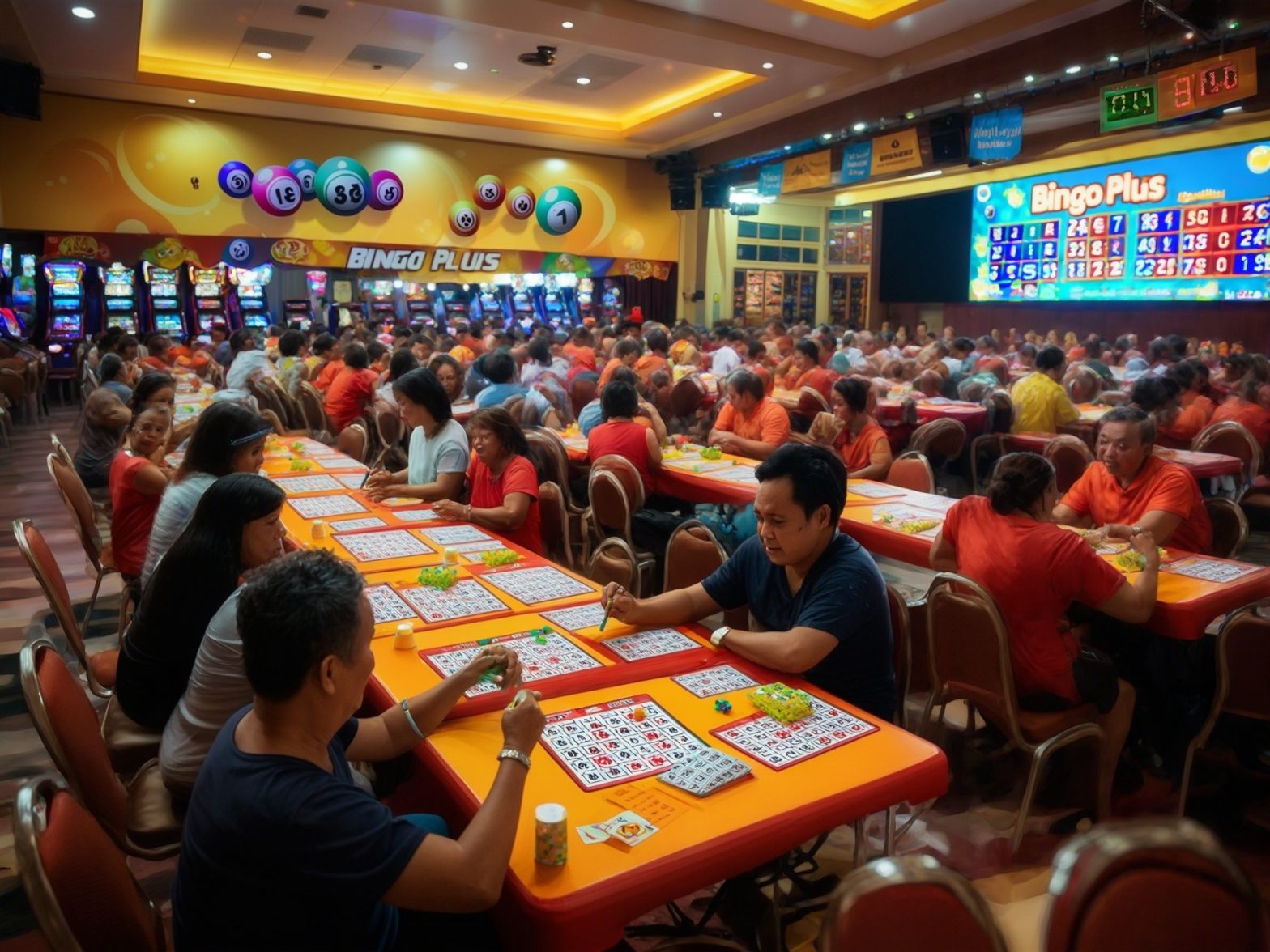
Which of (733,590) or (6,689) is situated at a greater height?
(733,590)

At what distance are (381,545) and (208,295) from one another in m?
11.1

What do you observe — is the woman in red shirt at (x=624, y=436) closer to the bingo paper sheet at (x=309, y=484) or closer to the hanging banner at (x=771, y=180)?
the bingo paper sheet at (x=309, y=484)

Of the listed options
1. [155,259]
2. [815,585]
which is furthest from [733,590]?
[155,259]

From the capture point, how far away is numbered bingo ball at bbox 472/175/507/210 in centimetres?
1423

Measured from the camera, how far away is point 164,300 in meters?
12.3

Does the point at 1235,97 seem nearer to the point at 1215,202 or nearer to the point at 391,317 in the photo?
the point at 1215,202

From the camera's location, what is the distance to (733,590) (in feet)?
8.05

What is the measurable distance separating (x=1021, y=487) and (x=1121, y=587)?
40 centimetres

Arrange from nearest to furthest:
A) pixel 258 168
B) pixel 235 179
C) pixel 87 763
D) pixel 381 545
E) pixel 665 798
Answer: pixel 665 798 → pixel 87 763 → pixel 381 545 → pixel 235 179 → pixel 258 168

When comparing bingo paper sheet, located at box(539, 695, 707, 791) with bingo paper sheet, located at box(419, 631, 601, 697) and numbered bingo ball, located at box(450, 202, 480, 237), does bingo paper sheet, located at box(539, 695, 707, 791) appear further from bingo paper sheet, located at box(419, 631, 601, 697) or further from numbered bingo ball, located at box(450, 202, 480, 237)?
→ numbered bingo ball, located at box(450, 202, 480, 237)

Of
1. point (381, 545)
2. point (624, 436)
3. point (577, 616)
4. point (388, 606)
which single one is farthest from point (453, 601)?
point (624, 436)

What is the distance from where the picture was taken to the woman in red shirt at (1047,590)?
2.53m

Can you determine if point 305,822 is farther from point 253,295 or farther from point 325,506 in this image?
point 253,295

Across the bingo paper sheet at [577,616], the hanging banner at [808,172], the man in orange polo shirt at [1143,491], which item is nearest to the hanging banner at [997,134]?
the hanging banner at [808,172]
